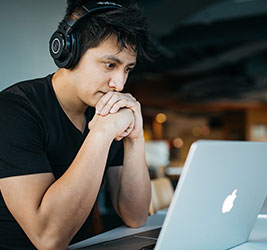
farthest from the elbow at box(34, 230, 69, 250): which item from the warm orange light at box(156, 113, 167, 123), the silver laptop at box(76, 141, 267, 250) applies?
the warm orange light at box(156, 113, 167, 123)

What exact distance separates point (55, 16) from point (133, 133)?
1.04 metres

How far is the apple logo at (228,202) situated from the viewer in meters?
1.13

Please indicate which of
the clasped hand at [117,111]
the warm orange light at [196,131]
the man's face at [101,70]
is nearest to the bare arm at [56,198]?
the clasped hand at [117,111]

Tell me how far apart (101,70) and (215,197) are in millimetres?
664

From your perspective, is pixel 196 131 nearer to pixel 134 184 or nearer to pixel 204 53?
pixel 204 53

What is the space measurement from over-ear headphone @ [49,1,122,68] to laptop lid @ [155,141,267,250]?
733 millimetres

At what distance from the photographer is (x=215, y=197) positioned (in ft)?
3.51

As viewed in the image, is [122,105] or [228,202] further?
[122,105]

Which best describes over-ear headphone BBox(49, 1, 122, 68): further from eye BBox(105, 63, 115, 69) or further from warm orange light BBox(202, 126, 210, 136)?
warm orange light BBox(202, 126, 210, 136)

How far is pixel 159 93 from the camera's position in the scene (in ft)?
35.4

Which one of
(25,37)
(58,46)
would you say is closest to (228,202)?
(58,46)

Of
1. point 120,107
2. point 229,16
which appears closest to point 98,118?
point 120,107

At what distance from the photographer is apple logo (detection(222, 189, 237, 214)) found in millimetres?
1135

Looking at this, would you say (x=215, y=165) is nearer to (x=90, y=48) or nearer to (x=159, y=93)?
(x=90, y=48)
